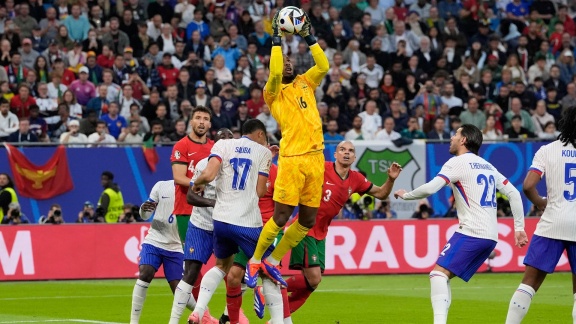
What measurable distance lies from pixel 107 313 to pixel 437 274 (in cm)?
610

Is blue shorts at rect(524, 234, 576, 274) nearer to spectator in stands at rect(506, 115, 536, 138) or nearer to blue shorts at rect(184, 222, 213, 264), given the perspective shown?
blue shorts at rect(184, 222, 213, 264)

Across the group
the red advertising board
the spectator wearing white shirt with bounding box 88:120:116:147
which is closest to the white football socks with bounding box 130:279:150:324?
the red advertising board

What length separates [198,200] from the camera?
40.5ft

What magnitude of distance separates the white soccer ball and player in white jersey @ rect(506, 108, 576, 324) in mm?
2813

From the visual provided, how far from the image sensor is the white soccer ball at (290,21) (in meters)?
12.0

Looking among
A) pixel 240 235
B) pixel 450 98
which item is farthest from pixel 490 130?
pixel 240 235

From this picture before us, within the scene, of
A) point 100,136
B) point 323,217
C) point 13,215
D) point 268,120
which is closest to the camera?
point 323,217

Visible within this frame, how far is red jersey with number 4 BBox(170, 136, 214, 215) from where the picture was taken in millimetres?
13414

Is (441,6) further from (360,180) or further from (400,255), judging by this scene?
(360,180)

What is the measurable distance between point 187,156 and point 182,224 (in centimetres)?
81

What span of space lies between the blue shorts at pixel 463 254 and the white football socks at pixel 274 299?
5.95 feet

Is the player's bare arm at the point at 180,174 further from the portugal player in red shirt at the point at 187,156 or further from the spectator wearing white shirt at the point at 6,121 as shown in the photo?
the spectator wearing white shirt at the point at 6,121

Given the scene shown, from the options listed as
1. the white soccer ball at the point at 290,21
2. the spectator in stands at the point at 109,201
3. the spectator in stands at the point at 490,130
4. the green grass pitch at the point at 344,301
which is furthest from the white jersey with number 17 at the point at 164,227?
the spectator in stands at the point at 490,130

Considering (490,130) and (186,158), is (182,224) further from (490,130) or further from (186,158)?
(490,130)
